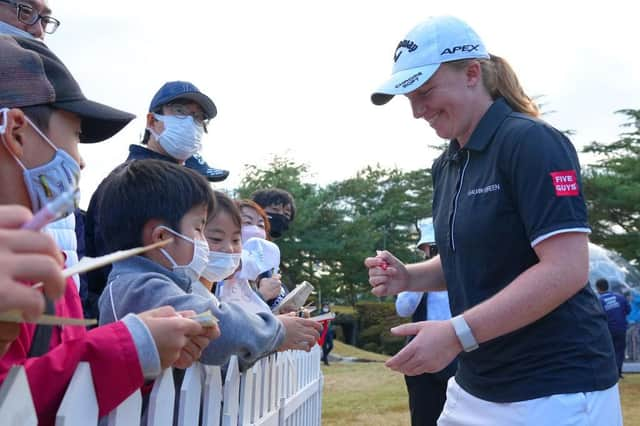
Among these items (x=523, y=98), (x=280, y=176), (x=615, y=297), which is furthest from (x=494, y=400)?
(x=280, y=176)

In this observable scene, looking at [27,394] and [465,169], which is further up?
[465,169]

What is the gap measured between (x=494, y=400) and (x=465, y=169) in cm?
86

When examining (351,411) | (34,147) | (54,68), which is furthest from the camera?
(351,411)

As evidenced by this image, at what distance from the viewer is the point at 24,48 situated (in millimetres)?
1793

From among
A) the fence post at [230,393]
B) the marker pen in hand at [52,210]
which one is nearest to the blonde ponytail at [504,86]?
the fence post at [230,393]

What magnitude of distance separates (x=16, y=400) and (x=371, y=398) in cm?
1065

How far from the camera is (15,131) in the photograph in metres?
1.65

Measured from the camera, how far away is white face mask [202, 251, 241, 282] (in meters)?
3.02

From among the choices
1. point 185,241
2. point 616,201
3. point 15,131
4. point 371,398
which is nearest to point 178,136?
point 185,241

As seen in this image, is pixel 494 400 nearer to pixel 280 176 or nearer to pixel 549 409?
pixel 549 409

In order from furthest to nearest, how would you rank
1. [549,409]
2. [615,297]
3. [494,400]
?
[615,297] → [494,400] → [549,409]

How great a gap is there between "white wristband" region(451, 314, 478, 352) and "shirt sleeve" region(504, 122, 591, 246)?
34 cm

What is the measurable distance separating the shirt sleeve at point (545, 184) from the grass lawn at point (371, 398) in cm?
720

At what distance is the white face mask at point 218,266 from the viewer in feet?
9.92
